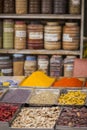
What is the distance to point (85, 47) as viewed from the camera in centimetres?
413

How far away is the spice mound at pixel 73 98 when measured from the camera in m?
2.59

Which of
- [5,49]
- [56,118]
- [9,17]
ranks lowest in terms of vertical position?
[56,118]

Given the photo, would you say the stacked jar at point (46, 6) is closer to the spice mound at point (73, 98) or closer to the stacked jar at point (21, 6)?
the stacked jar at point (21, 6)

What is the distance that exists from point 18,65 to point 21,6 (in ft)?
1.88

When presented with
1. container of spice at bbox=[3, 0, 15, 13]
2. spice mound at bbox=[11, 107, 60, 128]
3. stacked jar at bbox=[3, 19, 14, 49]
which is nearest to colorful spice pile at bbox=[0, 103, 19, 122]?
spice mound at bbox=[11, 107, 60, 128]

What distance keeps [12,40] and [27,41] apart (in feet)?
0.49

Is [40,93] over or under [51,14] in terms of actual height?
under

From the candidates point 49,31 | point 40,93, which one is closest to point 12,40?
point 49,31

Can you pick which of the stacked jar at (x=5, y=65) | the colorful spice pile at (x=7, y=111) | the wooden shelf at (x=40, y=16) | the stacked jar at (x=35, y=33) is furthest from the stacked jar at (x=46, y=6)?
the colorful spice pile at (x=7, y=111)

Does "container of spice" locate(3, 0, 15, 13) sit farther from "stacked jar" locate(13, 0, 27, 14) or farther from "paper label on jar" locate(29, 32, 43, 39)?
"paper label on jar" locate(29, 32, 43, 39)

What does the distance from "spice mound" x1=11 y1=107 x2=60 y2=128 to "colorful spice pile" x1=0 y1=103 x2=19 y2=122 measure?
0.14 ft

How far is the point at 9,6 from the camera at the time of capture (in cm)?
408

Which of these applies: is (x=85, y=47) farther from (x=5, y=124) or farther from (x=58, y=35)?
(x=5, y=124)

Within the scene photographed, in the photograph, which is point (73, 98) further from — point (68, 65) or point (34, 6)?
point (34, 6)
